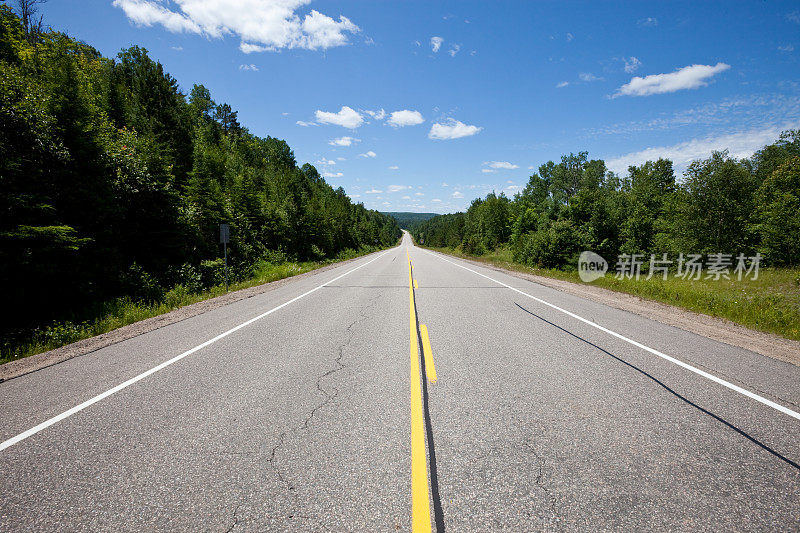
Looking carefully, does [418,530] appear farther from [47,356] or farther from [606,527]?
[47,356]

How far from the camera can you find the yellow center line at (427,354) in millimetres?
4266

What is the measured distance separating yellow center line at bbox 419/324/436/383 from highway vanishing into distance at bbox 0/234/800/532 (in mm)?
42

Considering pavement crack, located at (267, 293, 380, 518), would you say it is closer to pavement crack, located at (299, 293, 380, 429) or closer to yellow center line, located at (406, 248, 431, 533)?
pavement crack, located at (299, 293, 380, 429)

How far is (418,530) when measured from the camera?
191cm

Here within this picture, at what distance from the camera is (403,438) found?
2873 millimetres

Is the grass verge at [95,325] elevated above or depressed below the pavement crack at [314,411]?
below

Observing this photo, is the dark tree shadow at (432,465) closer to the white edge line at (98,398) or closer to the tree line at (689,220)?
the white edge line at (98,398)

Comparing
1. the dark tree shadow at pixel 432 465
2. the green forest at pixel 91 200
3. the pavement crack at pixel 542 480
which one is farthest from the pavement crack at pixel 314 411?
the green forest at pixel 91 200

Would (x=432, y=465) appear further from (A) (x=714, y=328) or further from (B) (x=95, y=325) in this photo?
(B) (x=95, y=325)

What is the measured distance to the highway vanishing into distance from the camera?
6.83 ft

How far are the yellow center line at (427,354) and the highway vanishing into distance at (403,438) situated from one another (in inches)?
1.7

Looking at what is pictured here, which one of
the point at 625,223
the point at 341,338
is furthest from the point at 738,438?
the point at 625,223

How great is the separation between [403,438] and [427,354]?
2.24 m

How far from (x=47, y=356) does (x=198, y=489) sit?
569 centimetres
